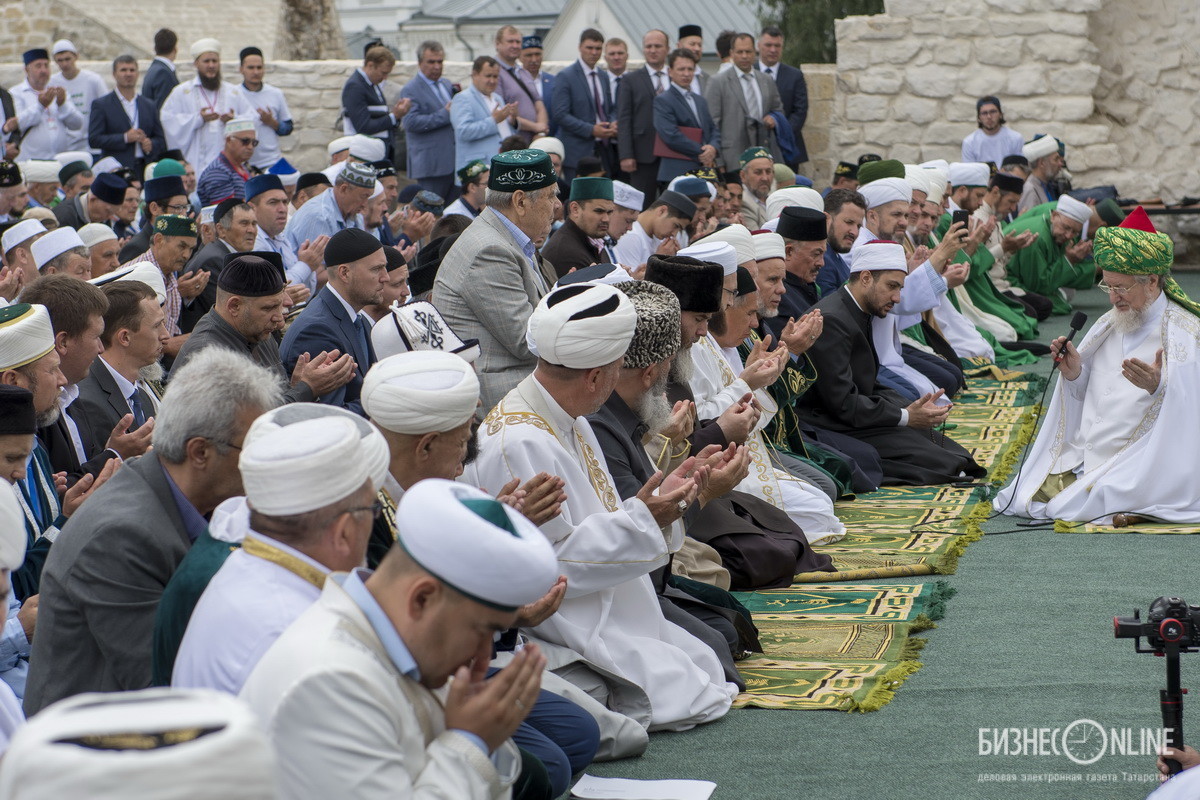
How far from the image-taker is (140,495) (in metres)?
3.06

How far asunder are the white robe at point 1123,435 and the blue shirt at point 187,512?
4.50m

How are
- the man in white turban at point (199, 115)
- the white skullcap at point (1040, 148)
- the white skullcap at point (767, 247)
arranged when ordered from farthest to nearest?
the white skullcap at point (1040, 148), the man in white turban at point (199, 115), the white skullcap at point (767, 247)

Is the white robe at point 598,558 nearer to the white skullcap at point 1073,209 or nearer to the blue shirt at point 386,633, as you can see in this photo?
the blue shirt at point 386,633

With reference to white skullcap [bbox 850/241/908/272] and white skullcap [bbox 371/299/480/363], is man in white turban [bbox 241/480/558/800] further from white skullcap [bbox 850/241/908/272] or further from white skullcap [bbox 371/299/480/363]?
white skullcap [bbox 850/241/908/272]

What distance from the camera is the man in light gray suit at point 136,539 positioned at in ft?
9.71

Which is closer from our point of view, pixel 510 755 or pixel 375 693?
pixel 375 693

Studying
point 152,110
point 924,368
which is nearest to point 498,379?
point 924,368

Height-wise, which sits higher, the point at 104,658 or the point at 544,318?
the point at 544,318

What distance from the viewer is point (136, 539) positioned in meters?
2.99

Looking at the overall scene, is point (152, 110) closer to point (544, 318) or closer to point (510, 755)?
point (544, 318)

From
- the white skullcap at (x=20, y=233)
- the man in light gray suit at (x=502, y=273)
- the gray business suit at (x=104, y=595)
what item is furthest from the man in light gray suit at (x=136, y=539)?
the white skullcap at (x=20, y=233)

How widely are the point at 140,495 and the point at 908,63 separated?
1285 cm

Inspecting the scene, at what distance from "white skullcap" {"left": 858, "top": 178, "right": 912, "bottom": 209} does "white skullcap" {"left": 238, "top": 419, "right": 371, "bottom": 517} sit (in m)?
7.71

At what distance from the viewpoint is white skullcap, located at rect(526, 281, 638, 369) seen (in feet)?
12.9
